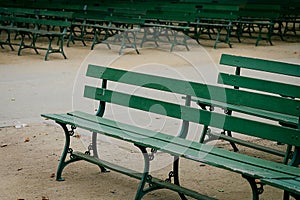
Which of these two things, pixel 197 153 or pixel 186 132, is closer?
pixel 197 153

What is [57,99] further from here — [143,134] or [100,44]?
[100,44]

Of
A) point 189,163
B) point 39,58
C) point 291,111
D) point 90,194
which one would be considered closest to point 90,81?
point 39,58

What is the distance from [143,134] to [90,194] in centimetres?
69

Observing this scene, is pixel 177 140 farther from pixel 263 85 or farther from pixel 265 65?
pixel 265 65

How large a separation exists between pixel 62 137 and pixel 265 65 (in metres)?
2.36

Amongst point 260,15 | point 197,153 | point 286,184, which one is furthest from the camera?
point 260,15

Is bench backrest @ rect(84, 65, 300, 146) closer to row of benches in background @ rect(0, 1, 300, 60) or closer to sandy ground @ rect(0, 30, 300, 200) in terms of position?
sandy ground @ rect(0, 30, 300, 200)

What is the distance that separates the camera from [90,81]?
410 inches

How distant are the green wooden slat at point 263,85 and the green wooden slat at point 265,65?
0.42 m

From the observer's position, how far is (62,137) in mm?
6820

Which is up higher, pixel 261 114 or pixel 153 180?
pixel 261 114

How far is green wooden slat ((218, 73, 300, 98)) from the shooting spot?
5.42 m

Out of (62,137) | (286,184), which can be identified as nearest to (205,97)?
(286,184)

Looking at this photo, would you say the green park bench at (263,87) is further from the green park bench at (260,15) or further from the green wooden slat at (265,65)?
the green park bench at (260,15)
